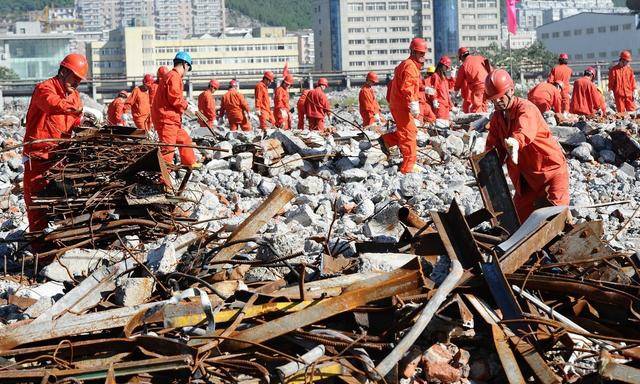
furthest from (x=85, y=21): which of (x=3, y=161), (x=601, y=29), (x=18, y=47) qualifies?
(x=3, y=161)


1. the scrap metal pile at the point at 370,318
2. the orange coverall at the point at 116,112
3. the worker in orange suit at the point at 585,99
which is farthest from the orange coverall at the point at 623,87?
the scrap metal pile at the point at 370,318

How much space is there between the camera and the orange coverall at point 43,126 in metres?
8.53

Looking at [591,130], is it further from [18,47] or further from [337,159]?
[18,47]

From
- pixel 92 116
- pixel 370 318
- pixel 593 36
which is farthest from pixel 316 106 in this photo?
pixel 593 36

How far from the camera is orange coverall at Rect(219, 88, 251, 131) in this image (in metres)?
20.4

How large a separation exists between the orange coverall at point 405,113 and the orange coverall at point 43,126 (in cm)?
420

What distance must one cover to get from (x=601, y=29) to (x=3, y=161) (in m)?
74.7

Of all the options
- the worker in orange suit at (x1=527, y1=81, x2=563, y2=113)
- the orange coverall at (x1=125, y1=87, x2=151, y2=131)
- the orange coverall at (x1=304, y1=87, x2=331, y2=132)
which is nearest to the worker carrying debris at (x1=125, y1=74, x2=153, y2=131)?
the orange coverall at (x1=125, y1=87, x2=151, y2=131)

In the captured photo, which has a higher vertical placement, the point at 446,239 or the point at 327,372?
the point at 446,239

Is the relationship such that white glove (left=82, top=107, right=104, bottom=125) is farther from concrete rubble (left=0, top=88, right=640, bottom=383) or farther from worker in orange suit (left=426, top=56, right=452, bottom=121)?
worker in orange suit (left=426, top=56, right=452, bottom=121)

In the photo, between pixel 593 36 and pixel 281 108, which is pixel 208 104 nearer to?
pixel 281 108

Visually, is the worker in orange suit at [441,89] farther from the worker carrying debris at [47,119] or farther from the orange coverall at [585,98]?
the worker carrying debris at [47,119]

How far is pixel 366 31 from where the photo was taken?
95250mm

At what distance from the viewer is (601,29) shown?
82.2 m
